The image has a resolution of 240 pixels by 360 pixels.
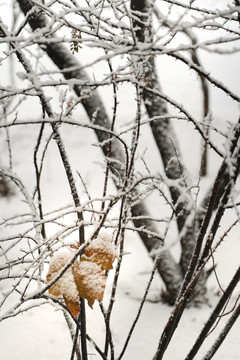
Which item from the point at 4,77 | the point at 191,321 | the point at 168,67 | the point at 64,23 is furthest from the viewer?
the point at 168,67

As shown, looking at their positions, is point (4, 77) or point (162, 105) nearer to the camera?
point (162, 105)

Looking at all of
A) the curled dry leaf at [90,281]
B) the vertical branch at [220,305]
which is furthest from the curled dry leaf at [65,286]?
the vertical branch at [220,305]

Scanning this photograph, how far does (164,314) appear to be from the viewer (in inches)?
127

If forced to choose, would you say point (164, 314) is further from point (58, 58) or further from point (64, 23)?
point (64, 23)

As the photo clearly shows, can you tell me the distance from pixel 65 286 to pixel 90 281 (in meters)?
0.11

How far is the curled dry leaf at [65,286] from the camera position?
1.09 metres

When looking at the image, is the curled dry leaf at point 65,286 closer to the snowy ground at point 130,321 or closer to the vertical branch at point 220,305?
the snowy ground at point 130,321

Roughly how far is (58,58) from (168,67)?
11.3m

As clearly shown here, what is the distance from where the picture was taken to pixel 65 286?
3.59 feet

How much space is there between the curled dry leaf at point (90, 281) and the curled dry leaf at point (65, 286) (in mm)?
44

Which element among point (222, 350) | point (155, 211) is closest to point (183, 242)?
point (222, 350)

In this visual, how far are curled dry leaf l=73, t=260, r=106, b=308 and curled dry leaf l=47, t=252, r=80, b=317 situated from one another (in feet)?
0.14

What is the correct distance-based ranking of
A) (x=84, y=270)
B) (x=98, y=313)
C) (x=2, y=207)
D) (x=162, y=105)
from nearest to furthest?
(x=84, y=270) < (x=162, y=105) < (x=98, y=313) < (x=2, y=207)

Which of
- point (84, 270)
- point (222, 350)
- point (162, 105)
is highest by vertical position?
point (162, 105)
